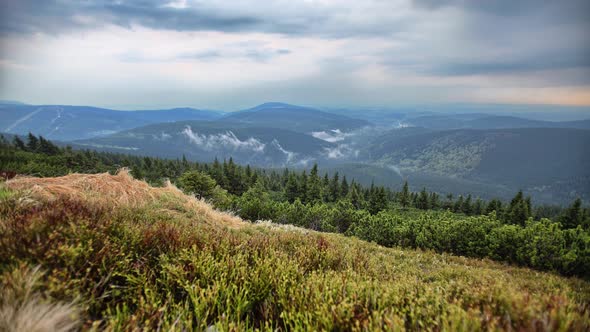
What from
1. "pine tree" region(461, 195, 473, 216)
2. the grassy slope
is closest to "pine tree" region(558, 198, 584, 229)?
"pine tree" region(461, 195, 473, 216)

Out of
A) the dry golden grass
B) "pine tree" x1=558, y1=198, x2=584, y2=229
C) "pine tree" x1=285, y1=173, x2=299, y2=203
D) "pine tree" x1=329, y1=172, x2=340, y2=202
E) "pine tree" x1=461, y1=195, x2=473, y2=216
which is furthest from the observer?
"pine tree" x1=329, y1=172, x2=340, y2=202

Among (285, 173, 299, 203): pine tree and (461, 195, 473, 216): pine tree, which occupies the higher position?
(285, 173, 299, 203): pine tree

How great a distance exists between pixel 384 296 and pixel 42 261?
393cm

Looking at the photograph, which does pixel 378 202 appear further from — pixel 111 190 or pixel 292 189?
pixel 111 190

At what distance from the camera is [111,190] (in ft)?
32.3

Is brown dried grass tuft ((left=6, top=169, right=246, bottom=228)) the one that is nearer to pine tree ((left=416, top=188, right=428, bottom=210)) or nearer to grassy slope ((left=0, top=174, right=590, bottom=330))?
grassy slope ((left=0, top=174, right=590, bottom=330))

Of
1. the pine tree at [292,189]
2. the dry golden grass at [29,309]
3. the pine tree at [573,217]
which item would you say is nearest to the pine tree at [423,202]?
the pine tree at [573,217]

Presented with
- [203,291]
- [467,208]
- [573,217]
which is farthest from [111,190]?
[467,208]

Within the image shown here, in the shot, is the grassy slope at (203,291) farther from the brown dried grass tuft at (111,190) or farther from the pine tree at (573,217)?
the pine tree at (573,217)

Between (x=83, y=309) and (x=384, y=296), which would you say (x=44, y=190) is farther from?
(x=384, y=296)

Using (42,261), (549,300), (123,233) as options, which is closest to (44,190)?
(123,233)

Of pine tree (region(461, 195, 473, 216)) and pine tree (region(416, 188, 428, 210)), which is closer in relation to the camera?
pine tree (region(461, 195, 473, 216))

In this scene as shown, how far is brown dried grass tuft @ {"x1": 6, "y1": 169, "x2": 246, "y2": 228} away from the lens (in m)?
8.12

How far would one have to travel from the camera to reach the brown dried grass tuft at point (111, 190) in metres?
8.12
